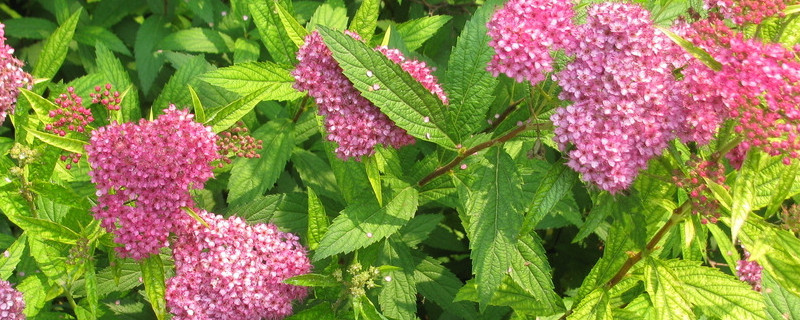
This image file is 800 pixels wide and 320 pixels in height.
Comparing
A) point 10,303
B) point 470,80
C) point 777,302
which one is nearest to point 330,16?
point 470,80

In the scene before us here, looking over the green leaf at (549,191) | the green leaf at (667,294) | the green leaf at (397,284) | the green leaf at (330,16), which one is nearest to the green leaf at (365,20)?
the green leaf at (330,16)

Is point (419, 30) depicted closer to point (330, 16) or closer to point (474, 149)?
point (330, 16)

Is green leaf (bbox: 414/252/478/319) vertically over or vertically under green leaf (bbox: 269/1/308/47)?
under

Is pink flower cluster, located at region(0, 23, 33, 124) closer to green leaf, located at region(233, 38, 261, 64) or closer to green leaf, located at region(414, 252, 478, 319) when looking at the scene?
green leaf, located at region(233, 38, 261, 64)

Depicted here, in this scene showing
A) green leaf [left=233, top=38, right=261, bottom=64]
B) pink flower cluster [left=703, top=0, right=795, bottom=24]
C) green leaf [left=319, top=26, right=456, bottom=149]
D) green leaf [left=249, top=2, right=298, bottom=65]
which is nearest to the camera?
pink flower cluster [left=703, top=0, right=795, bottom=24]

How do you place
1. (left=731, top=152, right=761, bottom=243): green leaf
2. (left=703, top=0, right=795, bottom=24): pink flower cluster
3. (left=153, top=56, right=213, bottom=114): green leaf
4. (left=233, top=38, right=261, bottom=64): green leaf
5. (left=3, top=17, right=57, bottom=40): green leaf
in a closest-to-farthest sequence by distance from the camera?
(left=731, top=152, right=761, bottom=243): green leaf
(left=703, top=0, right=795, bottom=24): pink flower cluster
(left=153, top=56, right=213, bottom=114): green leaf
(left=233, top=38, right=261, bottom=64): green leaf
(left=3, top=17, right=57, bottom=40): green leaf

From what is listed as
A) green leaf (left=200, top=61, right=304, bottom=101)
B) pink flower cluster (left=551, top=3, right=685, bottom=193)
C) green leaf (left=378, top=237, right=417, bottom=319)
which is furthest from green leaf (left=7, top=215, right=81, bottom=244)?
pink flower cluster (left=551, top=3, right=685, bottom=193)

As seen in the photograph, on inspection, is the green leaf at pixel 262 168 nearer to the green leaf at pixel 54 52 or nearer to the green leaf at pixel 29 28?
the green leaf at pixel 54 52

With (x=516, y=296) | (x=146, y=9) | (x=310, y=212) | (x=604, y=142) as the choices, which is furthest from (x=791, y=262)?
(x=146, y=9)
